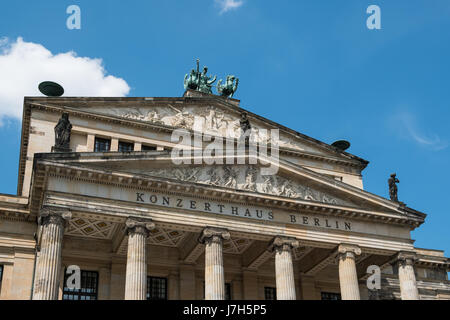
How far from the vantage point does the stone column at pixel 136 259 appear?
97.8ft

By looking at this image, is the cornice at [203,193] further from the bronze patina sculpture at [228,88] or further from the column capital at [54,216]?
the bronze patina sculpture at [228,88]

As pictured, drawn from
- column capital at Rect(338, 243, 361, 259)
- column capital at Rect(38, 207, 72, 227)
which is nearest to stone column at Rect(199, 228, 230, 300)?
column capital at Rect(338, 243, 361, 259)

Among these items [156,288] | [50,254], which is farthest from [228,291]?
[50,254]

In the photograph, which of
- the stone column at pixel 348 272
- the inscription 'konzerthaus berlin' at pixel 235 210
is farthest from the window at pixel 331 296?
the inscription 'konzerthaus berlin' at pixel 235 210

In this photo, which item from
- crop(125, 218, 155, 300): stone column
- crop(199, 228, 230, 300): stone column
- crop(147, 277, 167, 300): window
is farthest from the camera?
crop(147, 277, 167, 300): window

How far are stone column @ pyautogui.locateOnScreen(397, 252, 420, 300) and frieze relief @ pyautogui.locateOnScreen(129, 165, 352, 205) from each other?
461 centimetres

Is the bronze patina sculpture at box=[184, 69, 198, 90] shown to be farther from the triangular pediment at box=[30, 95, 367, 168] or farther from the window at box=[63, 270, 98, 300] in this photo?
the window at box=[63, 270, 98, 300]

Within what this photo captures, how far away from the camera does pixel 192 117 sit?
42531 millimetres

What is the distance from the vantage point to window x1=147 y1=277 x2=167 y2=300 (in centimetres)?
3597

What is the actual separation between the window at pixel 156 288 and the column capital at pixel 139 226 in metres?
5.91

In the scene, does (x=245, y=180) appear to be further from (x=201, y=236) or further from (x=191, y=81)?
(x=191, y=81)

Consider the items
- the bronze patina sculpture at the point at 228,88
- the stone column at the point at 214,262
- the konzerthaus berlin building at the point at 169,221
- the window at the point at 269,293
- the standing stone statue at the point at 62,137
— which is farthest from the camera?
the bronze patina sculpture at the point at 228,88

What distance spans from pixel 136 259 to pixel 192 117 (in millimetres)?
Answer: 14606

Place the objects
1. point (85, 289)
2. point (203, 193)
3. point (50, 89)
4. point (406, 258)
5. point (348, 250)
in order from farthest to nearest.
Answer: point (50, 89) < point (406, 258) < point (348, 250) < point (85, 289) < point (203, 193)
